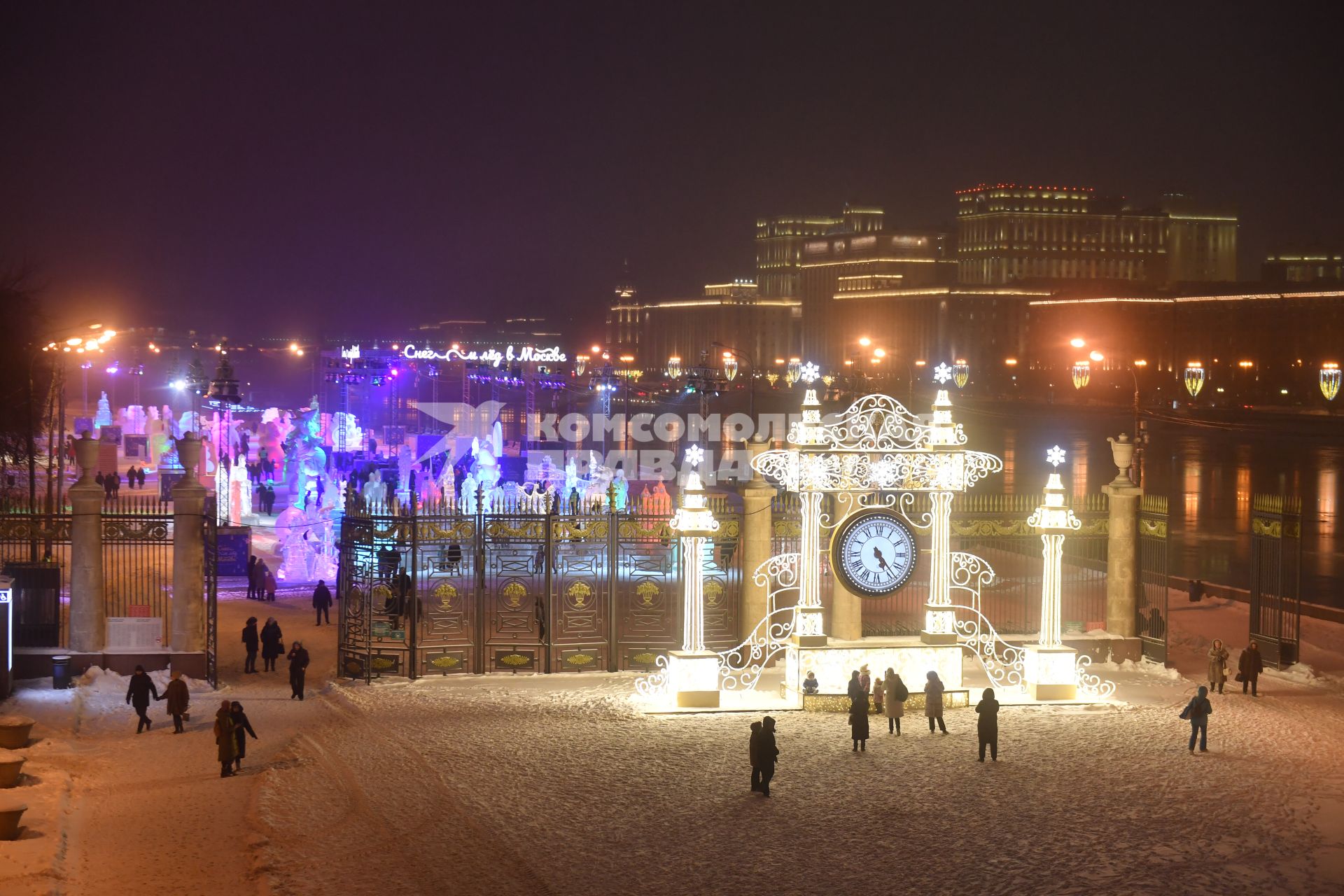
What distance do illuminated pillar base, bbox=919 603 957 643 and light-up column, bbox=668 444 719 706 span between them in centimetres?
270

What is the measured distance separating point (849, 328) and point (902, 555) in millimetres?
137698

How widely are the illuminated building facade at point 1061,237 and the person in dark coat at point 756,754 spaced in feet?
447

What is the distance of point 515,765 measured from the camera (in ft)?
49.7

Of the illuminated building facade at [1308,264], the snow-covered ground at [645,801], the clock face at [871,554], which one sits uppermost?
the illuminated building facade at [1308,264]

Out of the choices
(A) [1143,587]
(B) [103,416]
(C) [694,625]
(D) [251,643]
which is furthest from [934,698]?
(B) [103,416]

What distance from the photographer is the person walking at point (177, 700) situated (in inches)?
645

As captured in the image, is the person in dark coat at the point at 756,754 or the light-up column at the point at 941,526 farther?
the light-up column at the point at 941,526

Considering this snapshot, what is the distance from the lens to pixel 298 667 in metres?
18.1

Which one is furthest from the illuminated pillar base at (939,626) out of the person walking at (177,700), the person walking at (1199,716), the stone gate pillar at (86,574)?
the stone gate pillar at (86,574)

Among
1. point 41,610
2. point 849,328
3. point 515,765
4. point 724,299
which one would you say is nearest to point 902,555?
point 515,765

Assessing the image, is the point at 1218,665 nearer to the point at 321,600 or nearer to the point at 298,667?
the point at 298,667

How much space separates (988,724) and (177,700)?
8886 millimetres

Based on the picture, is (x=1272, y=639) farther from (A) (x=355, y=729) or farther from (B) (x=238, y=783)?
(B) (x=238, y=783)

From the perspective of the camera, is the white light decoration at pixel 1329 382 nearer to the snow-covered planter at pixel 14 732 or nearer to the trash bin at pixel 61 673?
the trash bin at pixel 61 673
